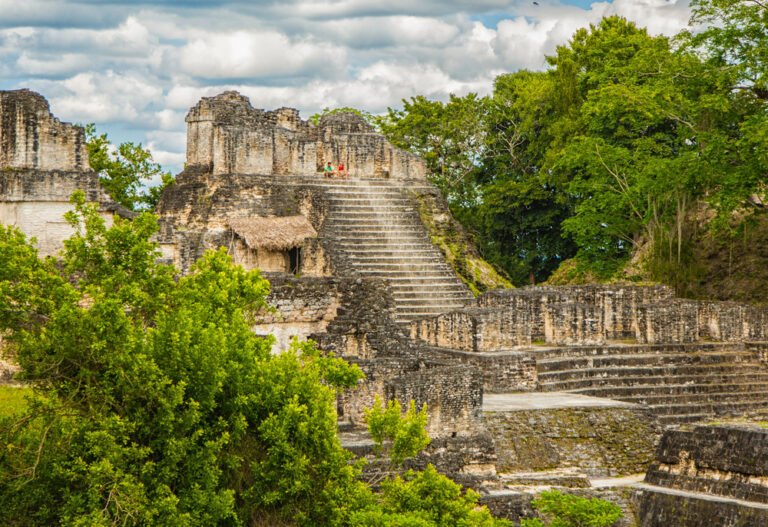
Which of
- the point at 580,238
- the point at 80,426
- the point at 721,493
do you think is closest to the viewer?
the point at 80,426

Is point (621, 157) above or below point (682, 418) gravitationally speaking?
above

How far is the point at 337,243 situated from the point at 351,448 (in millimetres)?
11987

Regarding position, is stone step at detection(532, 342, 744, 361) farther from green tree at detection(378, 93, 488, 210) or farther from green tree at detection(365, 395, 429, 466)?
green tree at detection(378, 93, 488, 210)

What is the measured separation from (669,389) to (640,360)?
3.13 feet

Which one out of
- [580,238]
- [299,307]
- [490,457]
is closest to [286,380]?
[490,457]

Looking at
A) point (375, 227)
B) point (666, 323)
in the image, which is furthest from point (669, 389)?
point (375, 227)

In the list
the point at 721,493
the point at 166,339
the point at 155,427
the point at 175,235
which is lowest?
the point at 721,493

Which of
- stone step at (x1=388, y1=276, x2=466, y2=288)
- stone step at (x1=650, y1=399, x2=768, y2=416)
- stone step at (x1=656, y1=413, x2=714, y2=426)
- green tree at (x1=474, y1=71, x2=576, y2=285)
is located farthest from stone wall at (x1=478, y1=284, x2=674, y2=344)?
green tree at (x1=474, y1=71, x2=576, y2=285)

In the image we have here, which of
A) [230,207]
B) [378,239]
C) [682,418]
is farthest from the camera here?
[230,207]

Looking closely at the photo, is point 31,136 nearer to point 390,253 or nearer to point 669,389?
point 390,253

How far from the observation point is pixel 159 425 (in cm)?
1417

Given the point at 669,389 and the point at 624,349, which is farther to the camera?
the point at 624,349

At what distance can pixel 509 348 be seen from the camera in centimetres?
2528

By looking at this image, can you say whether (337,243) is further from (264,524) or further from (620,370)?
(264,524)
